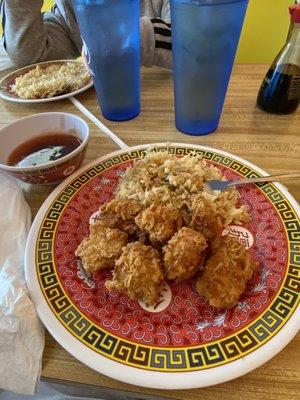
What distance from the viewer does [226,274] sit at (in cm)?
59

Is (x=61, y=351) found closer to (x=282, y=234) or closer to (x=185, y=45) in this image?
(x=282, y=234)

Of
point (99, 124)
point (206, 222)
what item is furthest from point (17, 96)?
point (206, 222)

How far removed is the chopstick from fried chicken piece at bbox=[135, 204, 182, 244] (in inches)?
13.5

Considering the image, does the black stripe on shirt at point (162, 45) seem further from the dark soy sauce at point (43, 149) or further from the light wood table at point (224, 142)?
the dark soy sauce at point (43, 149)

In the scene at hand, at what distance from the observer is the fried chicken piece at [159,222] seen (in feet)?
2.16

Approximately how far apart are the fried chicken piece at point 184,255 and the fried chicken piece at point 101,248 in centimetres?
10

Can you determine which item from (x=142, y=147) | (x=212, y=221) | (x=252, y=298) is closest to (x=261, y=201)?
(x=212, y=221)

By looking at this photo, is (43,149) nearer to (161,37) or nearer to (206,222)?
(206,222)

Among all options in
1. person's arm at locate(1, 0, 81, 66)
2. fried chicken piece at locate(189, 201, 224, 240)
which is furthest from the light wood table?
person's arm at locate(1, 0, 81, 66)

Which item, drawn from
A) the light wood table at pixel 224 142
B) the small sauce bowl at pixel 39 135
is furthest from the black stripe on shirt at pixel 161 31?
the small sauce bowl at pixel 39 135

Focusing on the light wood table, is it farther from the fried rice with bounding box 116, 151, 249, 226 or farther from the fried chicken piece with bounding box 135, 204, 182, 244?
the fried chicken piece with bounding box 135, 204, 182, 244

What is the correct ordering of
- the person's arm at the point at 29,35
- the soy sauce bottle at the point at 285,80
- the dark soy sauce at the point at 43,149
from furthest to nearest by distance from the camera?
the person's arm at the point at 29,35 → the soy sauce bottle at the point at 285,80 → the dark soy sauce at the point at 43,149

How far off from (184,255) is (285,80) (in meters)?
0.73

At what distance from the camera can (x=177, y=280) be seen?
0.62 m
